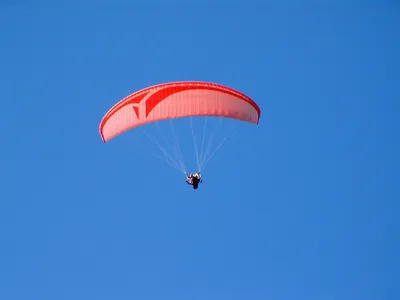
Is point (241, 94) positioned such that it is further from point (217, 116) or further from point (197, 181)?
point (197, 181)

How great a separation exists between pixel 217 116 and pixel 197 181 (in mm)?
3315

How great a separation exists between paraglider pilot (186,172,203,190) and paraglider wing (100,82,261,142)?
3.22m

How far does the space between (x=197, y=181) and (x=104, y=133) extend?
163 inches

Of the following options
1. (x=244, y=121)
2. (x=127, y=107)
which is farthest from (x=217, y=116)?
(x=127, y=107)

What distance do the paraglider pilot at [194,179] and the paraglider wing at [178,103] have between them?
3.22 metres

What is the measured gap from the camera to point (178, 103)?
124 feet

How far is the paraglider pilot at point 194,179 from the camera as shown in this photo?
4003 cm

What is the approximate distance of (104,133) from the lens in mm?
40000

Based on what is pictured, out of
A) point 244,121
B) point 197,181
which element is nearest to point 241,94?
point 244,121

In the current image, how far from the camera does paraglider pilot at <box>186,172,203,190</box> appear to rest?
1576 inches

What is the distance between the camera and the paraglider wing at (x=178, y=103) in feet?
124

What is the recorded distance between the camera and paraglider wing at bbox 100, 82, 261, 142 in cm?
3791

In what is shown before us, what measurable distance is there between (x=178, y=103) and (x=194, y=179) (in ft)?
12.0

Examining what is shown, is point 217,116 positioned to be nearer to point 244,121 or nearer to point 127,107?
point 244,121
